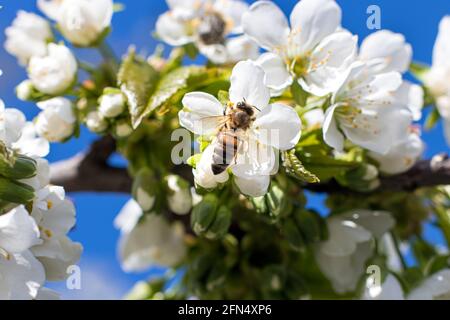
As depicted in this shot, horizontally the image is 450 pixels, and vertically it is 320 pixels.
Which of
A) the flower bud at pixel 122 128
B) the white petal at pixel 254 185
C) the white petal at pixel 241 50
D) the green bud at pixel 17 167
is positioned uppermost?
the white petal at pixel 241 50

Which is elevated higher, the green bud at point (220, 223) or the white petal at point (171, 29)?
the white petal at point (171, 29)

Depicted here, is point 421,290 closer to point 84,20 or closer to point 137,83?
point 137,83

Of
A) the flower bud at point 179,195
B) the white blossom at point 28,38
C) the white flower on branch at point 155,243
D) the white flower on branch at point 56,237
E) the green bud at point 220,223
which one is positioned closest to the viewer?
the white flower on branch at point 56,237

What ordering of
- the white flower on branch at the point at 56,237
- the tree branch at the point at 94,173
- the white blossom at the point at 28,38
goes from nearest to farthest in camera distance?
the white flower on branch at the point at 56,237 → the white blossom at the point at 28,38 → the tree branch at the point at 94,173

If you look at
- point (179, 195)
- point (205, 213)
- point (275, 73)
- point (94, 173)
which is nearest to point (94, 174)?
point (94, 173)

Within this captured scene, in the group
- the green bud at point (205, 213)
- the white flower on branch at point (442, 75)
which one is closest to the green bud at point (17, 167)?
the green bud at point (205, 213)

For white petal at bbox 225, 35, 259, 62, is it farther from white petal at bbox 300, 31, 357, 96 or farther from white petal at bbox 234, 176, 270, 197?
white petal at bbox 234, 176, 270, 197

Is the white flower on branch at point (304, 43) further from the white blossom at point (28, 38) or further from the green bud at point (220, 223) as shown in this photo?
the white blossom at point (28, 38)

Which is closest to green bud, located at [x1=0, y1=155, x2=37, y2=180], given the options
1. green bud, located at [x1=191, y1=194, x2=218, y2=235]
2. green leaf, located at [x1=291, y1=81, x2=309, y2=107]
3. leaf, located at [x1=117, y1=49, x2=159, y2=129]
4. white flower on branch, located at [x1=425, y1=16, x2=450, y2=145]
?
leaf, located at [x1=117, y1=49, x2=159, y2=129]
